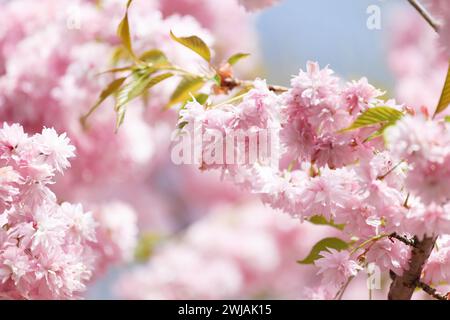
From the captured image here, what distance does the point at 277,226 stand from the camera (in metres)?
3.80

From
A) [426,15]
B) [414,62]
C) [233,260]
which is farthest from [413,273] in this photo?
[414,62]

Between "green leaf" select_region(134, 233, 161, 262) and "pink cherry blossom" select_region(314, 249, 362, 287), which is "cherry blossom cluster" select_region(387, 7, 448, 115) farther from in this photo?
"pink cherry blossom" select_region(314, 249, 362, 287)

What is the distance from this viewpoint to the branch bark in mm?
1063

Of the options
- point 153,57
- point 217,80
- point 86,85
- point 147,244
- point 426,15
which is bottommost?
point 426,15

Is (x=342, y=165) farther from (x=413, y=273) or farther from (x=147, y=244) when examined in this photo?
(x=147, y=244)

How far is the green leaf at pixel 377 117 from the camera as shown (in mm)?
964

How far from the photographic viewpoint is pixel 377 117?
980 millimetres

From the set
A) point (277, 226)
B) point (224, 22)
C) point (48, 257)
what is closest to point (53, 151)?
point (48, 257)

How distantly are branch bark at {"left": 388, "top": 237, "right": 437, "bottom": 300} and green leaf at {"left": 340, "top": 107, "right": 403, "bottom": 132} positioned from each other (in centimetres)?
18

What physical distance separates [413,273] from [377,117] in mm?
267

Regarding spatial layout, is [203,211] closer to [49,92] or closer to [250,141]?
[49,92]

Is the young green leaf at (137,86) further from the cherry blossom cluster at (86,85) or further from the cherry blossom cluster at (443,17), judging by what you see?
the cherry blossom cluster at (443,17)

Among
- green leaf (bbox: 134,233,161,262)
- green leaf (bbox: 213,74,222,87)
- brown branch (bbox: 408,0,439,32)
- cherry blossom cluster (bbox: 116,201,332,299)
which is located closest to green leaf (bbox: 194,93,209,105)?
green leaf (bbox: 213,74,222,87)
